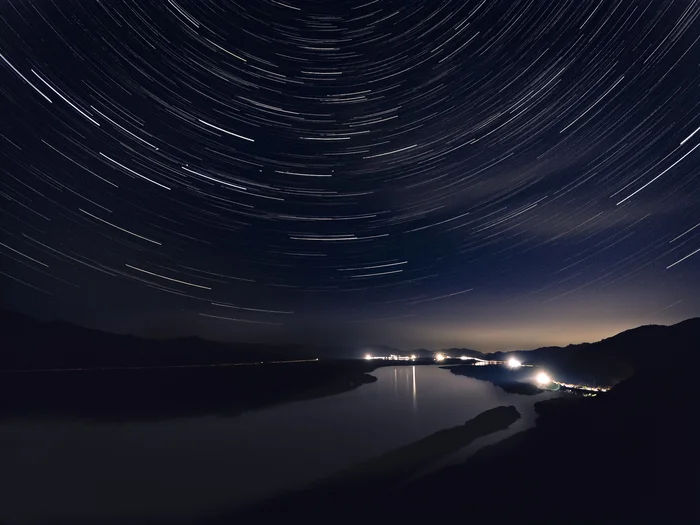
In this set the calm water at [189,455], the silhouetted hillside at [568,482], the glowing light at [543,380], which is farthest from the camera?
the glowing light at [543,380]

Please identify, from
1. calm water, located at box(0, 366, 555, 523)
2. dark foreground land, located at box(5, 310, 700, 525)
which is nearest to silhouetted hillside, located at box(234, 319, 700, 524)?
dark foreground land, located at box(5, 310, 700, 525)

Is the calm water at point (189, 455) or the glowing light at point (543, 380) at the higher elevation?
the glowing light at point (543, 380)

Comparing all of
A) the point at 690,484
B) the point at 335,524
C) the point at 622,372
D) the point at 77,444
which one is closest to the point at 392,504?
the point at 335,524

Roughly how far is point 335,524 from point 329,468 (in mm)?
8747

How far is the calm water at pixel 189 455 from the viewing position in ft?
57.0

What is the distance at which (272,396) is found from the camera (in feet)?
199

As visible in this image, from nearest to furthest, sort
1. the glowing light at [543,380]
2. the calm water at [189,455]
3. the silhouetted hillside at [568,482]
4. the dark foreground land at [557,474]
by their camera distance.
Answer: the silhouetted hillside at [568,482] < the dark foreground land at [557,474] < the calm water at [189,455] < the glowing light at [543,380]

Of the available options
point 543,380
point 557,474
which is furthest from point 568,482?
point 543,380

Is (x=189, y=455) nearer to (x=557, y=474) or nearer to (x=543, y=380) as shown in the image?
(x=557, y=474)

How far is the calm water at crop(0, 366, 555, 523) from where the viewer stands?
1736cm

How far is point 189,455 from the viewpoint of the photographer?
2567 cm

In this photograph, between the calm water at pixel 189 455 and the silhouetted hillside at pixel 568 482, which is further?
the calm water at pixel 189 455

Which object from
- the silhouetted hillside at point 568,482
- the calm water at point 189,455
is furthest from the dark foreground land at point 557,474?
the calm water at point 189,455

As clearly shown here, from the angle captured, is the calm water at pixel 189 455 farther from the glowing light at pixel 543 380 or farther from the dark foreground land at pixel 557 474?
the glowing light at pixel 543 380
